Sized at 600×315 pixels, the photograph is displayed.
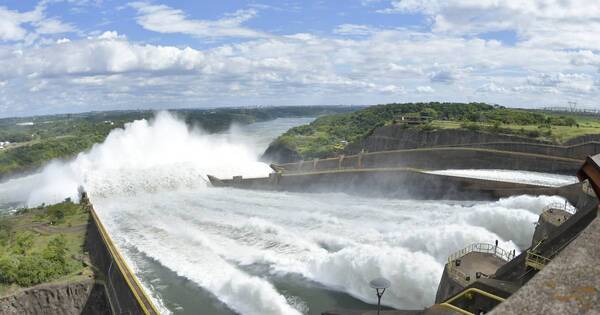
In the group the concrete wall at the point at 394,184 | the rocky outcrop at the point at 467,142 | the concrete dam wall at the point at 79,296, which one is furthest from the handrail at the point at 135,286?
the rocky outcrop at the point at 467,142

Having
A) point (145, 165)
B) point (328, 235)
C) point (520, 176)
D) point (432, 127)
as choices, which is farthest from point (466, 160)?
point (145, 165)

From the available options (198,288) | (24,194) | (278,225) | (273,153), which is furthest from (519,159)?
(24,194)

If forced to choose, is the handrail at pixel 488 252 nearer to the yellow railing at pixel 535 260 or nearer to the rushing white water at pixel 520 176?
the yellow railing at pixel 535 260

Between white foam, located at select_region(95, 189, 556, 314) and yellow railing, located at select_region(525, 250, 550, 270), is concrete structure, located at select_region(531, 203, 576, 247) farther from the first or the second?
yellow railing, located at select_region(525, 250, 550, 270)

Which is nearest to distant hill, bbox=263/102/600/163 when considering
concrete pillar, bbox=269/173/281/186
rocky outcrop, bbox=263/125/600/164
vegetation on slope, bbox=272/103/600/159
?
vegetation on slope, bbox=272/103/600/159

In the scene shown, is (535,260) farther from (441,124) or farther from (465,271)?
(441,124)

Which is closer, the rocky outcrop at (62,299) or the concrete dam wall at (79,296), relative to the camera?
the concrete dam wall at (79,296)
